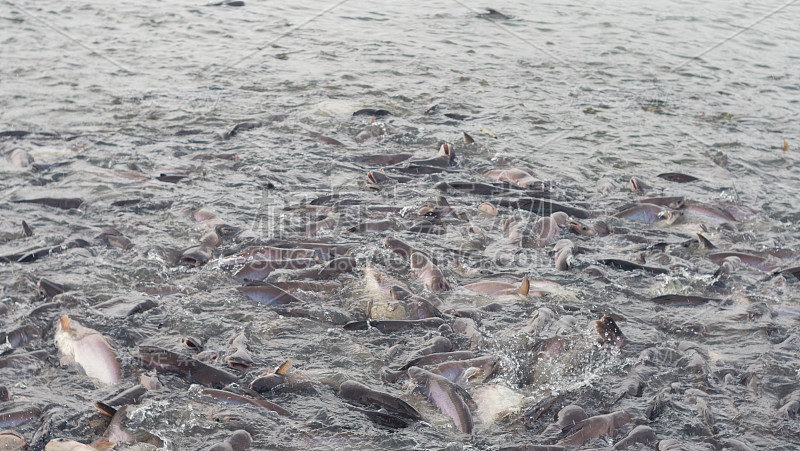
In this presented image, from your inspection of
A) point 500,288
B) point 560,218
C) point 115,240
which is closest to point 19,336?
point 115,240

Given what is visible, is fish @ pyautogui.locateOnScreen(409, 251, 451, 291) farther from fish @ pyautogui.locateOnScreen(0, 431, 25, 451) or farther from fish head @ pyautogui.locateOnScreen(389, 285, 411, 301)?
fish @ pyautogui.locateOnScreen(0, 431, 25, 451)

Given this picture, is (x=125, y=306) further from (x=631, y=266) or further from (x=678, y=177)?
(x=678, y=177)

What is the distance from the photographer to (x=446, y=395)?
4.69 meters

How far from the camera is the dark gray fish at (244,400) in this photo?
4.53 meters

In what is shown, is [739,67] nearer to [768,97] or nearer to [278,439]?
[768,97]

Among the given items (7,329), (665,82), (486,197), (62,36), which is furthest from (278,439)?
(62,36)

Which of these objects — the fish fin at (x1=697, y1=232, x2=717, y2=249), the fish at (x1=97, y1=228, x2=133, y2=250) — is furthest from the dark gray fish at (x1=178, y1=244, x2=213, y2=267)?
the fish fin at (x1=697, y1=232, x2=717, y2=249)

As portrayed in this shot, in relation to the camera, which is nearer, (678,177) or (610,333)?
(610,333)

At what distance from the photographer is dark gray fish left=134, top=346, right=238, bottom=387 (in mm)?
4746

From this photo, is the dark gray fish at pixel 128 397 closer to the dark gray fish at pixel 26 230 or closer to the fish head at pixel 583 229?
the dark gray fish at pixel 26 230

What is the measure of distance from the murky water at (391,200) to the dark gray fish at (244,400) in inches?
2.2

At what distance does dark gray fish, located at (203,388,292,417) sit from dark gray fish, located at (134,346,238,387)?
0.14m

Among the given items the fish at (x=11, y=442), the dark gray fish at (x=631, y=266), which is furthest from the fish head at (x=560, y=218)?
the fish at (x=11, y=442)

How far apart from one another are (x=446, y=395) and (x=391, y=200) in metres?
3.51
